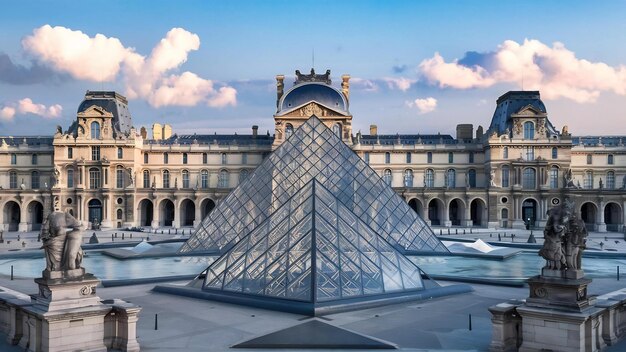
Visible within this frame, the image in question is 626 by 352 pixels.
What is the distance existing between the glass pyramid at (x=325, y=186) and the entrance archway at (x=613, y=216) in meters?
37.3

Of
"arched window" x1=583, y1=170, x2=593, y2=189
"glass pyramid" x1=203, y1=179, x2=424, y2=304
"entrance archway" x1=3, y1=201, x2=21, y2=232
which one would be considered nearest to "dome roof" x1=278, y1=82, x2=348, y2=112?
"arched window" x1=583, y1=170, x2=593, y2=189

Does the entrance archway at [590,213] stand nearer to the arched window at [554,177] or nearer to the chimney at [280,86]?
the arched window at [554,177]

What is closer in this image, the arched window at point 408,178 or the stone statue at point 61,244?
the stone statue at point 61,244

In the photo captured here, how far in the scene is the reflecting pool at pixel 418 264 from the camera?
78.0 feet

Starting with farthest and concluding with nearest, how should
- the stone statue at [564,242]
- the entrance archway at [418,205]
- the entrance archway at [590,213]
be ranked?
the entrance archway at [418,205] < the entrance archway at [590,213] < the stone statue at [564,242]

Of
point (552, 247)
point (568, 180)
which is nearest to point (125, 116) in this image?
point (568, 180)

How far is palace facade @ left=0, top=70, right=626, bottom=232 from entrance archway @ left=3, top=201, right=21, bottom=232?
11 centimetres

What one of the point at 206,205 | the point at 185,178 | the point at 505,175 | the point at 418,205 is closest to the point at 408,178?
the point at 418,205

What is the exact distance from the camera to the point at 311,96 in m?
61.7

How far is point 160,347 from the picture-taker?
12.0 meters

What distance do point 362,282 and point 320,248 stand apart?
5.02 ft

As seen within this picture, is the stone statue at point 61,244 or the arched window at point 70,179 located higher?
the arched window at point 70,179

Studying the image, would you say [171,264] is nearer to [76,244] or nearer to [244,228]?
[244,228]

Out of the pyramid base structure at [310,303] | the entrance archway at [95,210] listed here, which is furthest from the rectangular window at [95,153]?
the pyramid base structure at [310,303]
